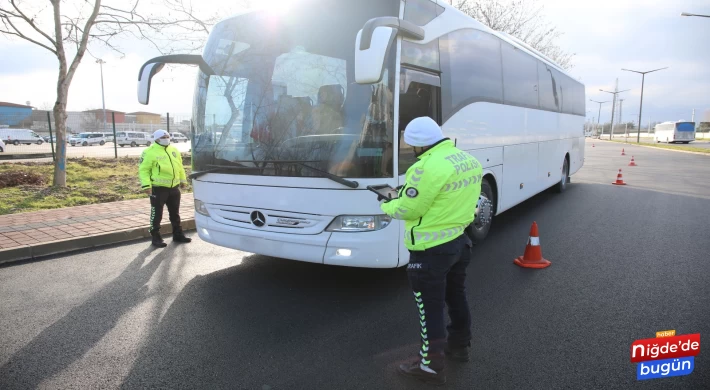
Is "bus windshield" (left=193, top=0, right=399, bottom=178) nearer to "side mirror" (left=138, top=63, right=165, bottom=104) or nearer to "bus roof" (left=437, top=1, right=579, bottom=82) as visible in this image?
"side mirror" (left=138, top=63, right=165, bottom=104)

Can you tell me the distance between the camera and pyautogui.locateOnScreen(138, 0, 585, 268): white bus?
4.00 meters

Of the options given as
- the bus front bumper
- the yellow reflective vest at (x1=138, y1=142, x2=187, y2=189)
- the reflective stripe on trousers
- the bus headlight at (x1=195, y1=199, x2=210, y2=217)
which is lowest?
the reflective stripe on trousers

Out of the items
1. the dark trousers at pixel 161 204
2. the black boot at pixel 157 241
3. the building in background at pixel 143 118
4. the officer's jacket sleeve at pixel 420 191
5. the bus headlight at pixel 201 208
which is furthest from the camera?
the building in background at pixel 143 118

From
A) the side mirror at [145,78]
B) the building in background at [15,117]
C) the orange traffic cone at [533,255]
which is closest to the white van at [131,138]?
the building in background at [15,117]

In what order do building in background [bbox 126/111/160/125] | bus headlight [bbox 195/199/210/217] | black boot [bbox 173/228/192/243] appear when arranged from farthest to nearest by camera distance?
1. building in background [bbox 126/111/160/125]
2. black boot [bbox 173/228/192/243]
3. bus headlight [bbox 195/199/210/217]

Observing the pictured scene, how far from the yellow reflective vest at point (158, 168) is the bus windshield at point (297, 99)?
1939 millimetres

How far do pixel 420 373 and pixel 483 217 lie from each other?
3.46 metres

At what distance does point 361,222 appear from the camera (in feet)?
13.3

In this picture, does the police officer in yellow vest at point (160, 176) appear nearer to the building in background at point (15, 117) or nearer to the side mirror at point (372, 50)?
the side mirror at point (372, 50)

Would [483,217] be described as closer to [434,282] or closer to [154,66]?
[434,282]

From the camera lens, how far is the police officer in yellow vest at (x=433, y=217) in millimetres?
2707

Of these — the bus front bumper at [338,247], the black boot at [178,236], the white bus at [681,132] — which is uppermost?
the white bus at [681,132]

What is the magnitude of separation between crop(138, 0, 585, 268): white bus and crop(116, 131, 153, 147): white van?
1779 inches
